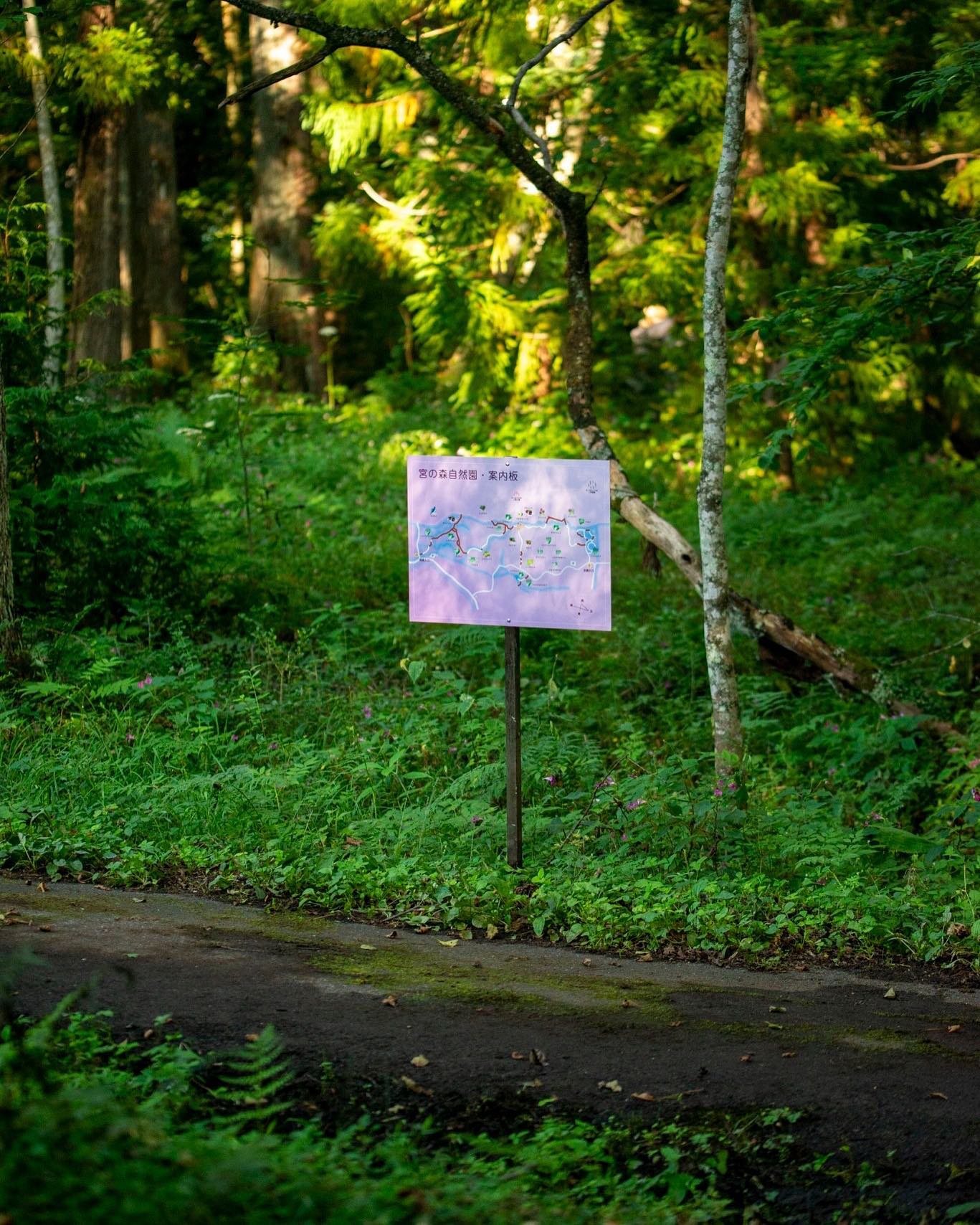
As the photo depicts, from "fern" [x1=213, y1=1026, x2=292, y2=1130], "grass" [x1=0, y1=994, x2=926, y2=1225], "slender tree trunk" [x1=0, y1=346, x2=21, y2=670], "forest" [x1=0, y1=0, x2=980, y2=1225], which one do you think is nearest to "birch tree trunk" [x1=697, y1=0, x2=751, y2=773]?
"forest" [x1=0, y1=0, x2=980, y2=1225]

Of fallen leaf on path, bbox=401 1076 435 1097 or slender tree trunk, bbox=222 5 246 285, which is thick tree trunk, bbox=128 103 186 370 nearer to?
slender tree trunk, bbox=222 5 246 285

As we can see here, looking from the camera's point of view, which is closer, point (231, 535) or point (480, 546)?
point (480, 546)

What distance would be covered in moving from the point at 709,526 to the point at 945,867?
2.37 metres

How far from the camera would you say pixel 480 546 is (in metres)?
6.49

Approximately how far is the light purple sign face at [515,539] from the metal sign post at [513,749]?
16cm

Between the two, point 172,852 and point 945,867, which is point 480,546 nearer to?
point 172,852

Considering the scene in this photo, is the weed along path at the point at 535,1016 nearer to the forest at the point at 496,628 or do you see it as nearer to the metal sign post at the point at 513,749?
the forest at the point at 496,628

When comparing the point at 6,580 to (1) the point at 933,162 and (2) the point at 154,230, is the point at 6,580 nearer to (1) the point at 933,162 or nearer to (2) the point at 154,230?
(1) the point at 933,162

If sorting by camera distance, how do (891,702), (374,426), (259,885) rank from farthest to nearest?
(374,426), (891,702), (259,885)

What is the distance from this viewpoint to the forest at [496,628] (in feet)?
12.5

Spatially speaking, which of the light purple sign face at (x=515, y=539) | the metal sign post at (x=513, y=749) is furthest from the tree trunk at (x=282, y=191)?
the metal sign post at (x=513, y=749)

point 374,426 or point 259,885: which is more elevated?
point 374,426

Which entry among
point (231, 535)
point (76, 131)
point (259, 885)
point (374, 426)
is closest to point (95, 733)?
point (259, 885)

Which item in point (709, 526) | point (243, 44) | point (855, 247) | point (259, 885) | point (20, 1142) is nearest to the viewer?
point (20, 1142)
